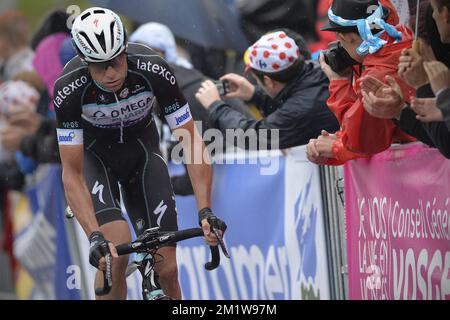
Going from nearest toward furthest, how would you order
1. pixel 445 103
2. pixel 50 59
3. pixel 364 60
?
1. pixel 445 103
2. pixel 364 60
3. pixel 50 59

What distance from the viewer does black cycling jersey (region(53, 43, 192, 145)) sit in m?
7.78

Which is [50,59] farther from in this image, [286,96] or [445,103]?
[445,103]

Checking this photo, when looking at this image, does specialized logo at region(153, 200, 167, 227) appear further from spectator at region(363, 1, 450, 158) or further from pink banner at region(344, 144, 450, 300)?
→ spectator at region(363, 1, 450, 158)

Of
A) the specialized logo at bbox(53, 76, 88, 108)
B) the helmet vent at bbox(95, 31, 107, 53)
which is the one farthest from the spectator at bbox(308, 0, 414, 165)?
the specialized logo at bbox(53, 76, 88, 108)

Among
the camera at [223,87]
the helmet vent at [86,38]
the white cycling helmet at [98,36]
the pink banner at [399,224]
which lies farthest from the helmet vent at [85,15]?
the camera at [223,87]

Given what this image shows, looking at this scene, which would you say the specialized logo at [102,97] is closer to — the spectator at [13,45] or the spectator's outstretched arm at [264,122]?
the spectator's outstretched arm at [264,122]

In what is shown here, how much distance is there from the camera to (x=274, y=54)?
29.8 feet

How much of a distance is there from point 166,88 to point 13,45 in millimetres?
7703

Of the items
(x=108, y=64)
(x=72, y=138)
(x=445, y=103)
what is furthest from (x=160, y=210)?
(x=445, y=103)

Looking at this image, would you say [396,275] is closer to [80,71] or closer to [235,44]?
[80,71]

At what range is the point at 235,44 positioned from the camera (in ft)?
38.0
